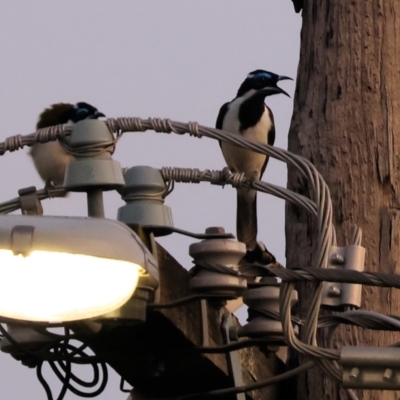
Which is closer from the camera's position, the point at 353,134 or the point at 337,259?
the point at 337,259

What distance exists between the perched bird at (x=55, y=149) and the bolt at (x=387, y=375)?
3.76 meters

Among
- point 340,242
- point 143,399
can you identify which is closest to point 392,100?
point 340,242

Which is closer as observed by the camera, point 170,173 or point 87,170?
point 87,170

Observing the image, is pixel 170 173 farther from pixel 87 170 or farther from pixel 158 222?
pixel 87 170

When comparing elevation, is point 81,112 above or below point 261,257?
above

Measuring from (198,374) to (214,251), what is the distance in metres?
0.43

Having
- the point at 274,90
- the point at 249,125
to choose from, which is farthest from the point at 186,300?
the point at 274,90

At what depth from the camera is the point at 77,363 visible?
3707mm

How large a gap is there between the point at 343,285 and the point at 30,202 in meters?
0.82

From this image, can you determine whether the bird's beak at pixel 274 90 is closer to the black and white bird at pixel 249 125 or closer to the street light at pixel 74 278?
the black and white bird at pixel 249 125

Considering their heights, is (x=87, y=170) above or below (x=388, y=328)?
above

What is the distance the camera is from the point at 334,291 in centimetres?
341

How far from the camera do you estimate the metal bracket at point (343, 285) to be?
11.1 ft

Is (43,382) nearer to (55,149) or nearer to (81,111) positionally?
(55,149)
